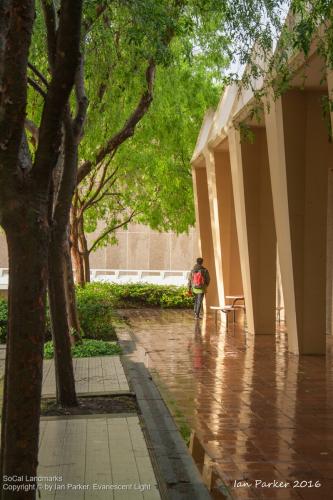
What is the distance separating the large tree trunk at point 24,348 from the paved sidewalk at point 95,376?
4862 mm

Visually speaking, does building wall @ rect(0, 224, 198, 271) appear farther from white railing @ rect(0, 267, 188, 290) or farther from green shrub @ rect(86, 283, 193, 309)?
green shrub @ rect(86, 283, 193, 309)

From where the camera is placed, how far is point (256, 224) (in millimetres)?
17734

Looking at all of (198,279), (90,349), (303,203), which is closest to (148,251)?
(198,279)

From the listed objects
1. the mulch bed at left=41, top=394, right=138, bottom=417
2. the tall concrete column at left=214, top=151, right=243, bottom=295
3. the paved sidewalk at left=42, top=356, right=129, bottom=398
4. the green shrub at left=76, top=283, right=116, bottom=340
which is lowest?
the mulch bed at left=41, top=394, right=138, bottom=417

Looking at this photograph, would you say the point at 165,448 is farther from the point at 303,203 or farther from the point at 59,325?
the point at 303,203

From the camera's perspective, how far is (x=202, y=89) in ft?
76.3

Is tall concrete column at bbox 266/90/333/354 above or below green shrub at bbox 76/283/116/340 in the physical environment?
above

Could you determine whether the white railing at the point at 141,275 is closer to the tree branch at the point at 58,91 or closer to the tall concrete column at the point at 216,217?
the tall concrete column at the point at 216,217

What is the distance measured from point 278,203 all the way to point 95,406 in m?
6.36

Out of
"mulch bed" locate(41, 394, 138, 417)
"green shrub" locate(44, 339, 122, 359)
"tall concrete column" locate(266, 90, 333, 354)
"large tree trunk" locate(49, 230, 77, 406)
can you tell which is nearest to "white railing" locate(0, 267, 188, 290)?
"green shrub" locate(44, 339, 122, 359)

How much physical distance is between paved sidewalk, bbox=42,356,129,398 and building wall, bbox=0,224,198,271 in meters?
31.6

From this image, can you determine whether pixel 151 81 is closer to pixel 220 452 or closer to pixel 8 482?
pixel 220 452

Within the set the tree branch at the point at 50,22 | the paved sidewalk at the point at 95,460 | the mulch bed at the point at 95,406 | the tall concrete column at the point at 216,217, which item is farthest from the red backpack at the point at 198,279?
the paved sidewalk at the point at 95,460

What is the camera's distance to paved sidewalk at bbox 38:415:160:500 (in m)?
5.59
